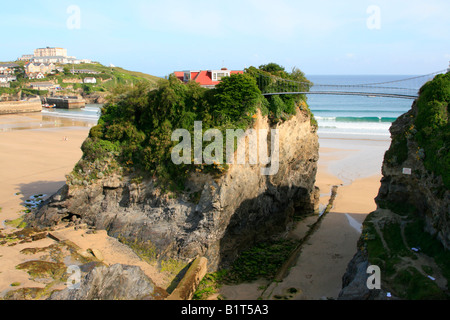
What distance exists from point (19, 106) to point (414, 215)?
274ft

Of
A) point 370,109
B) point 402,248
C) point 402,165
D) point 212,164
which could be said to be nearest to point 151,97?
point 212,164

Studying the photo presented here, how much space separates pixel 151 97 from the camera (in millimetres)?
20141

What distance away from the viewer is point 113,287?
1302 centimetres

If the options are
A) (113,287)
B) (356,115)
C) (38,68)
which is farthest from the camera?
(38,68)

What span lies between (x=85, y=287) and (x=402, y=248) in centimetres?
1124

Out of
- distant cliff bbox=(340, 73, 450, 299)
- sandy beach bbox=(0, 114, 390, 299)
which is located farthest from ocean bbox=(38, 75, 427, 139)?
distant cliff bbox=(340, 73, 450, 299)

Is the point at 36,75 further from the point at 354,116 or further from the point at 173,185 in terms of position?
the point at 173,185

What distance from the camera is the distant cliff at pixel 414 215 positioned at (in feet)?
37.2

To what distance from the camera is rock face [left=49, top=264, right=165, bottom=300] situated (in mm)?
12570

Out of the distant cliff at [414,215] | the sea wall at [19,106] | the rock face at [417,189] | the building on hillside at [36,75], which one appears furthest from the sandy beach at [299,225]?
the building on hillside at [36,75]

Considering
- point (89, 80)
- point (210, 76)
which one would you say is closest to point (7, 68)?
point (89, 80)

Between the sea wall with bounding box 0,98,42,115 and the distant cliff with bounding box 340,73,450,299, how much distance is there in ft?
266

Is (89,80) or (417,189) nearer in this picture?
(417,189)

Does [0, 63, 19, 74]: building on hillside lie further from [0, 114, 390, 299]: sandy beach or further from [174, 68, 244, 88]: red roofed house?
[174, 68, 244, 88]: red roofed house
